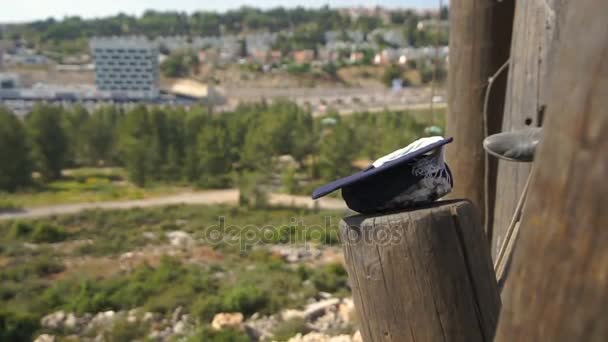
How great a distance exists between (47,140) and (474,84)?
27.2m

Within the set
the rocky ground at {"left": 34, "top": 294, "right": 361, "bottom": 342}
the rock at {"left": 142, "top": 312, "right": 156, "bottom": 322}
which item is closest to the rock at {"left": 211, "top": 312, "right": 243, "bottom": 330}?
the rocky ground at {"left": 34, "top": 294, "right": 361, "bottom": 342}

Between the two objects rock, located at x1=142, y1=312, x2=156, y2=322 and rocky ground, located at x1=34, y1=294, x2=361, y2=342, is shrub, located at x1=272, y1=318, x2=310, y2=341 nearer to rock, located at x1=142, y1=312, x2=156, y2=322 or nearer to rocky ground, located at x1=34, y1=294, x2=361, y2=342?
rocky ground, located at x1=34, y1=294, x2=361, y2=342

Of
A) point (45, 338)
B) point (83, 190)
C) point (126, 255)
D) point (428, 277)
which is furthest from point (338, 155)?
point (428, 277)

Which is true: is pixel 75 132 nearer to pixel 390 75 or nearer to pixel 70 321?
pixel 70 321

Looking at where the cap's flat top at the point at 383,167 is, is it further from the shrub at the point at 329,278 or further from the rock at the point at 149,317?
the shrub at the point at 329,278

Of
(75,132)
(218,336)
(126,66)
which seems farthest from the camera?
(126,66)

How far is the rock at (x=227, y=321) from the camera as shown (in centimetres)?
846

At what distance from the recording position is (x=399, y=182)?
1.27 meters

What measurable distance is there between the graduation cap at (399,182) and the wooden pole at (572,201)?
45cm

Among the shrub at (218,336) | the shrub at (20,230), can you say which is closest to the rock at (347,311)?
the shrub at (218,336)

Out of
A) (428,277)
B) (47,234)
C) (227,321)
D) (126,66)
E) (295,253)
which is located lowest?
(47,234)

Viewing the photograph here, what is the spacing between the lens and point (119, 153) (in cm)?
3059

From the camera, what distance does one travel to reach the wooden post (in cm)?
115

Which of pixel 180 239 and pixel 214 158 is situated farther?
pixel 214 158
